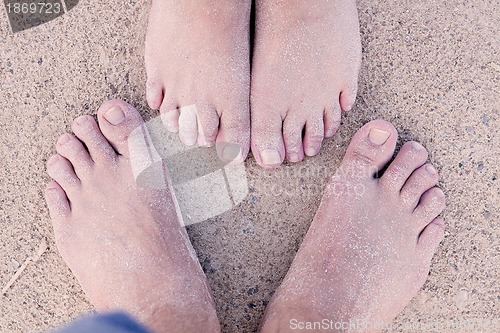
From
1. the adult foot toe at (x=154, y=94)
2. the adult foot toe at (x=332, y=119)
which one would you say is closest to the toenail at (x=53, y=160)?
the adult foot toe at (x=154, y=94)

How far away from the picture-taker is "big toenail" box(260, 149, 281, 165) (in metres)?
1.27

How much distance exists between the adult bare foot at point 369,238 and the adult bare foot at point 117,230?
240 millimetres

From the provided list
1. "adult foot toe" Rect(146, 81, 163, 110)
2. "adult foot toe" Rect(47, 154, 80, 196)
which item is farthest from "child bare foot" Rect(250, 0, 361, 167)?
"adult foot toe" Rect(47, 154, 80, 196)

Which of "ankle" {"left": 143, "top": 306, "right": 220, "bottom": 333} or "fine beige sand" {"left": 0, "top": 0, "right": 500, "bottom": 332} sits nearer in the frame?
"ankle" {"left": 143, "top": 306, "right": 220, "bottom": 333}

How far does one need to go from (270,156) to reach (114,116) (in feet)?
1.33

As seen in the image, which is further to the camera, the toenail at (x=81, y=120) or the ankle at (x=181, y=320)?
the toenail at (x=81, y=120)

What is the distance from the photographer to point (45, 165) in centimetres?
133

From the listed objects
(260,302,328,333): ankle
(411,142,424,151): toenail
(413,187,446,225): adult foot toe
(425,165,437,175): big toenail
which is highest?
(411,142,424,151): toenail

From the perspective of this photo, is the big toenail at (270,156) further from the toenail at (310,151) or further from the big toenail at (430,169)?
the big toenail at (430,169)

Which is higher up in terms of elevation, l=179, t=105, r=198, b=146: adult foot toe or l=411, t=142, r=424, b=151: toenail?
l=179, t=105, r=198, b=146: adult foot toe

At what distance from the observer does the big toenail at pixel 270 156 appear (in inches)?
49.9

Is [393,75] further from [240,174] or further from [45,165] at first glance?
[45,165]

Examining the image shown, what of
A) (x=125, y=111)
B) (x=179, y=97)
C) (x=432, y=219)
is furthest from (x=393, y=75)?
(x=125, y=111)

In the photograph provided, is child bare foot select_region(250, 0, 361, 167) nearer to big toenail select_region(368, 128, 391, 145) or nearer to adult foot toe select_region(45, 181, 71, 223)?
big toenail select_region(368, 128, 391, 145)
